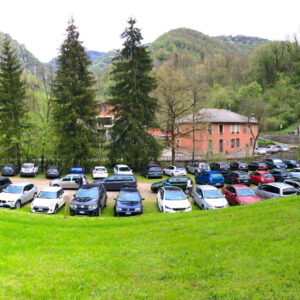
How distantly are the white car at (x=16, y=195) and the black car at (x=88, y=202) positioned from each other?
378cm

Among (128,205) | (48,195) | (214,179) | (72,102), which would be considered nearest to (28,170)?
(72,102)

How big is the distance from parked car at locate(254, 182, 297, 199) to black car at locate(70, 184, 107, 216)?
425 inches

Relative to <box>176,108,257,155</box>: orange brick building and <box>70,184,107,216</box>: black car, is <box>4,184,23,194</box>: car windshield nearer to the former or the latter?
<box>70,184,107,216</box>: black car

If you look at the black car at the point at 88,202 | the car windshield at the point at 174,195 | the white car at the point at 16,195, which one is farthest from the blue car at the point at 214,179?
the white car at the point at 16,195

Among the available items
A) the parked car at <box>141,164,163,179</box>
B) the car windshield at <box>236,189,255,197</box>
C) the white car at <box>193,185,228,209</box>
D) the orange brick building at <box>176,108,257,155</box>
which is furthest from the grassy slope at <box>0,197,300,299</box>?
the orange brick building at <box>176,108,257,155</box>

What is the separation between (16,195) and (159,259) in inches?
493

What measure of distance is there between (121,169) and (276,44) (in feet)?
305

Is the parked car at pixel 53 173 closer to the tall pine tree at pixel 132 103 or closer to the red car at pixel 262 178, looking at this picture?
the tall pine tree at pixel 132 103

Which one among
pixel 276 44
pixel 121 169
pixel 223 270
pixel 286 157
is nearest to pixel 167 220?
pixel 223 270

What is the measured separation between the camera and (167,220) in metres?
11.0

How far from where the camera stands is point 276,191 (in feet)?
53.9

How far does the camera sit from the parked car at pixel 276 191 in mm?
16000

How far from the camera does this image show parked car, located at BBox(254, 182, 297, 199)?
16.0 metres

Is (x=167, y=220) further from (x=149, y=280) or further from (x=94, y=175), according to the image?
(x=94, y=175)
